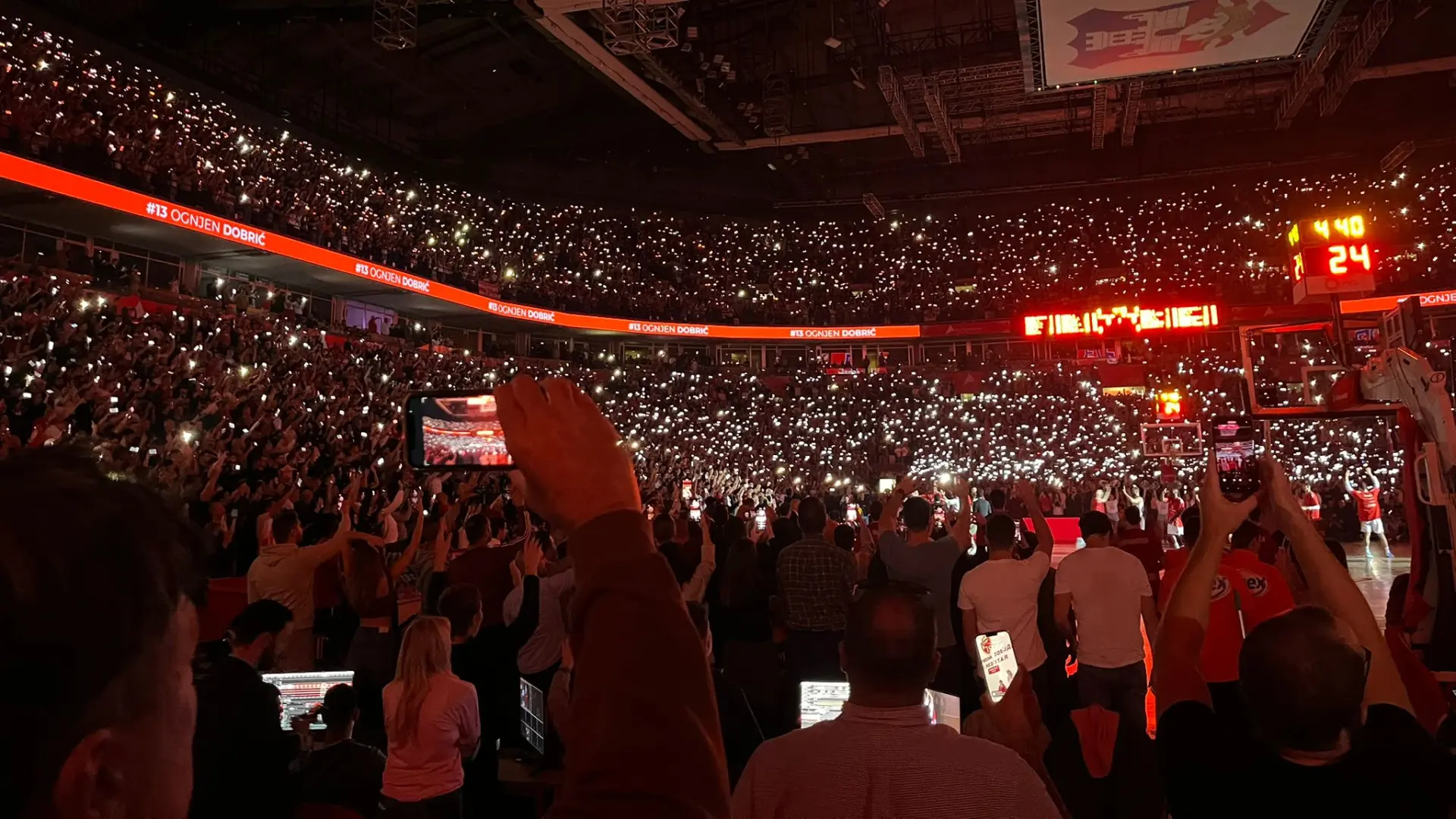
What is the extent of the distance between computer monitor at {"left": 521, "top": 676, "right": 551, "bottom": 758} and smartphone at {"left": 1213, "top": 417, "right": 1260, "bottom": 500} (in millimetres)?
3067

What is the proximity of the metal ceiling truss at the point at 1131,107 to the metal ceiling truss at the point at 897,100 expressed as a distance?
14.0ft

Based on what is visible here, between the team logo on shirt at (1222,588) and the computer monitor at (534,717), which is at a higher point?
the team logo on shirt at (1222,588)

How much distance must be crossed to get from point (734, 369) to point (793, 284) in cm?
451

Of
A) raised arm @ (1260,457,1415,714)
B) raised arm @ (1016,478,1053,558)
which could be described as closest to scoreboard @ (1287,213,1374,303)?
raised arm @ (1016,478,1053,558)

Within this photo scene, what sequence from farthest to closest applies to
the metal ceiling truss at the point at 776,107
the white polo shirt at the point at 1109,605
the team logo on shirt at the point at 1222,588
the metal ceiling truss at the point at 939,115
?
the metal ceiling truss at the point at 776,107
the metal ceiling truss at the point at 939,115
the white polo shirt at the point at 1109,605
the team logo on shirt at the point at 1222,588

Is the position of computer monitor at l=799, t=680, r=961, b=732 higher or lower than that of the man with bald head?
lower

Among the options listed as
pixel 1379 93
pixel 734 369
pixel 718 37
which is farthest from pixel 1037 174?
pixel 734 369

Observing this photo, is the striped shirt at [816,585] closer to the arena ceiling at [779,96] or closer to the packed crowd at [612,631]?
the packed crowd at [612,631]

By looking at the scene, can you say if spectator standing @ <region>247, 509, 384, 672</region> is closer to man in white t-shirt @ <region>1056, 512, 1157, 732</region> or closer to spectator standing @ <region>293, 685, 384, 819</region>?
spectator standing @ <region>293, 685, 384, 819</region>

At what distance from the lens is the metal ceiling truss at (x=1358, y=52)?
12.9 m

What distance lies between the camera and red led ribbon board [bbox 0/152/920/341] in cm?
1441

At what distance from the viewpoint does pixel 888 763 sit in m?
1.52

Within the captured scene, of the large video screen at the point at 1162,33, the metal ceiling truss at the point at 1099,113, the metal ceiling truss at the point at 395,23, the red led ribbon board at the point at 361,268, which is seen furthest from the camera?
the metal ceiling truss at the point at 1099,113

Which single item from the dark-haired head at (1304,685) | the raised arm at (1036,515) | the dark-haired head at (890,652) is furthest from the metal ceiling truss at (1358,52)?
the dark-haired head at (890,652)
